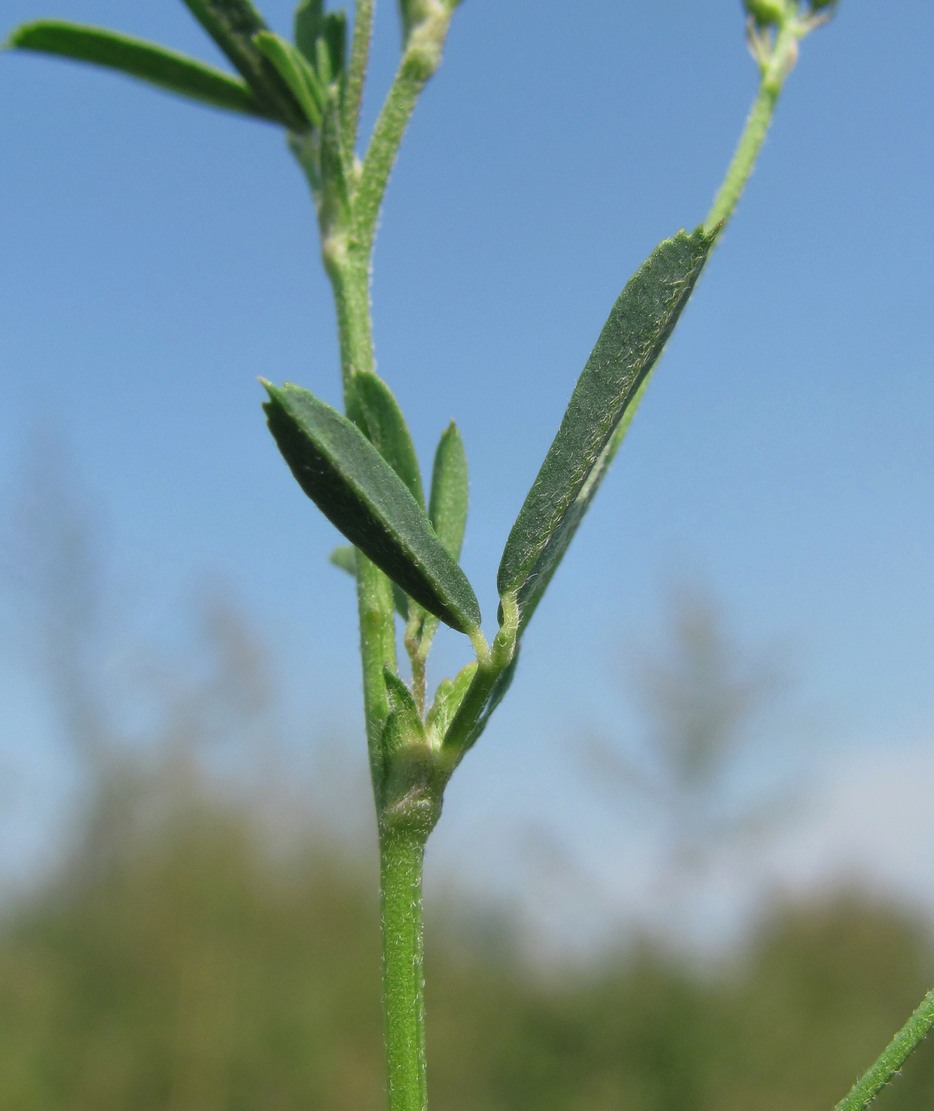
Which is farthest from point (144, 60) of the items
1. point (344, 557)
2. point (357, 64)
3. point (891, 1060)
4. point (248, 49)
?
point (891, 1060)

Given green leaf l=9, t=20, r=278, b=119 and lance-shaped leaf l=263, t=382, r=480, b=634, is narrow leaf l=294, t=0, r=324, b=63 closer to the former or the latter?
green leaf l=9, t=20, r=278, b=119

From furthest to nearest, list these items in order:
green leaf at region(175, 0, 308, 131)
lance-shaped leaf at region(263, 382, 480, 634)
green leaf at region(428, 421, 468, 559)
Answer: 1. green leaf at region(175, 0, 308, 131)
2. green leaf at region(428, 421, 468, 559)
3. lance-shaped leaf at region(263, 382, 480, 634)

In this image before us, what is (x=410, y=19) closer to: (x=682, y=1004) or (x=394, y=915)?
(x=394, y=915)

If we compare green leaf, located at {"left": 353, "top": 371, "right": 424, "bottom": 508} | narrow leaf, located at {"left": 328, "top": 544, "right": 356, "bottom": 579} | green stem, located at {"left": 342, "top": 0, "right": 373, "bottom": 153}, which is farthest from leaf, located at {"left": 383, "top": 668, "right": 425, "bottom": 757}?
green stem, located at {"left": 342, "top": 0, "right": 373, "bottom": 153}

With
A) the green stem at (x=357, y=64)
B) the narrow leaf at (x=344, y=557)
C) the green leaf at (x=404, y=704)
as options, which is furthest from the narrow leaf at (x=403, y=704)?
the green stem at (x=357, y=64)

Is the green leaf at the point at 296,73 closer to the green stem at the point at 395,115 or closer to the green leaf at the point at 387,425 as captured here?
the green stem at the point at 395,115

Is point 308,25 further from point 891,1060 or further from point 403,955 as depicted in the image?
point 891,1060
